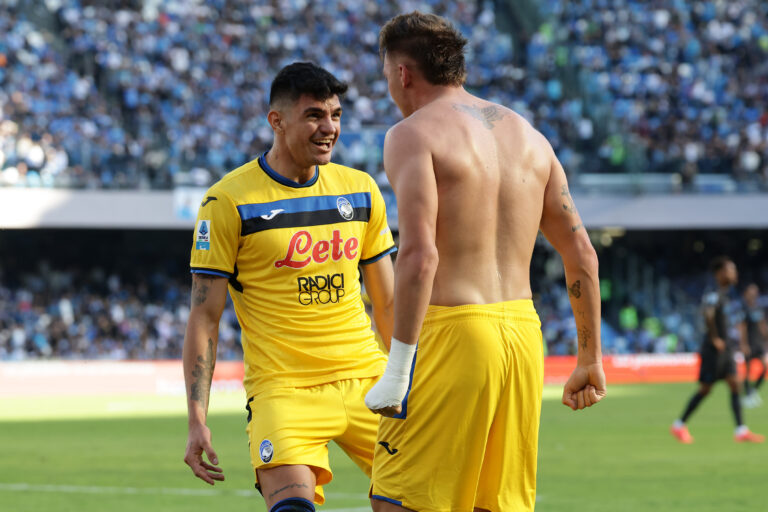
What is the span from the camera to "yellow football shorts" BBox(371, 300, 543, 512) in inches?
170

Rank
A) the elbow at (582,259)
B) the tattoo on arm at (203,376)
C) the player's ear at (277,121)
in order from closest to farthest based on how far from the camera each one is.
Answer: the elbow at (582,259), the tattoo on arm at (203,376), the player's ear at (277,121)

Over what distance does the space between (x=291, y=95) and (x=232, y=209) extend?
59 centimetres

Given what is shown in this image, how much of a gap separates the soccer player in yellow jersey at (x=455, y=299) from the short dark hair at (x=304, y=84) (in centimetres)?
94

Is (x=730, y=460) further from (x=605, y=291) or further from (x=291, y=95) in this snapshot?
(x=605, y=291)

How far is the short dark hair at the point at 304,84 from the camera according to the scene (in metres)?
5.44

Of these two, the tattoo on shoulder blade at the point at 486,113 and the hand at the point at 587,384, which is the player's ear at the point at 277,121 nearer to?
the tattoo on shoulder blade at the point at 486,113

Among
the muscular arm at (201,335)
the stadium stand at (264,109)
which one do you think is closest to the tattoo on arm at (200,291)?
the muscular arm at (201,335)

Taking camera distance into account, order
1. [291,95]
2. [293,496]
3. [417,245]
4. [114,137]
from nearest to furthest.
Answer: [417,245] < [293,496] < [291,95] < [114,137]

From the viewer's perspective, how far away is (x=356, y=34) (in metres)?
36.0

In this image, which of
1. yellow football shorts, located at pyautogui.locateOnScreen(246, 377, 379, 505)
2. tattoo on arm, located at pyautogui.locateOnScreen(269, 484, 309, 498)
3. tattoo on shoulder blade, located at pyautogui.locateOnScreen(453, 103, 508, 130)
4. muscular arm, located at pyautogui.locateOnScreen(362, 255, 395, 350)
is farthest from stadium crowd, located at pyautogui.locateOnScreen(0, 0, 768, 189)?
tattoo on shoulder blade, located at pyautogui.locateOnScreen(453, 103, 508, 130)

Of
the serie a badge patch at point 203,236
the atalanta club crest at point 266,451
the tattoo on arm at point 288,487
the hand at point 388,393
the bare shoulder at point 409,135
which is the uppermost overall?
the bare shoulder at point 409,135

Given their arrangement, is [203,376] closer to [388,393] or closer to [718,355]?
[388,393]

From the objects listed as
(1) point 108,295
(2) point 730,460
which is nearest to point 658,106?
(1) point 108,295

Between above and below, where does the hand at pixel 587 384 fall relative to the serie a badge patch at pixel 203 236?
below
